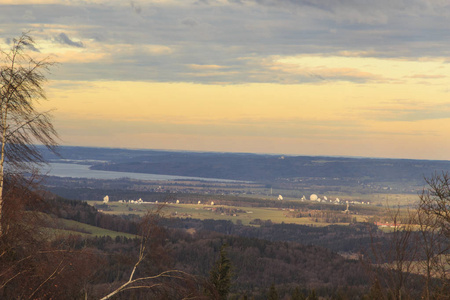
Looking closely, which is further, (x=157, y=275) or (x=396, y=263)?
(x=396, y=263)

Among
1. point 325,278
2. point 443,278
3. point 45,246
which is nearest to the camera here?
point 45,246

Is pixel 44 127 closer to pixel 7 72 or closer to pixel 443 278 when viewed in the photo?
pixel 7 72

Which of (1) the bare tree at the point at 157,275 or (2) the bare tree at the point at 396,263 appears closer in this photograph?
(1) the bare tree at the point at 157,275

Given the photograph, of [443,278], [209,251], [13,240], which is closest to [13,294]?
[13,240]

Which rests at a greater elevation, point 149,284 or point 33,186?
point 33,186

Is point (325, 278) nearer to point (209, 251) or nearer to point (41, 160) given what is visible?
point (209, 251)

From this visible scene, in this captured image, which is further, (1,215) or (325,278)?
(325,278)

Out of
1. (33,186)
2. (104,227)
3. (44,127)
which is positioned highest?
(44,127)

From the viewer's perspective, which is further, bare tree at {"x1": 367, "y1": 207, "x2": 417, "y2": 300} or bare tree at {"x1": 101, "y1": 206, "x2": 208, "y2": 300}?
bare tree at {"x1": 367, "y1": 207, "x2": 417, "y2": 300}

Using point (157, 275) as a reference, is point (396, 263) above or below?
below

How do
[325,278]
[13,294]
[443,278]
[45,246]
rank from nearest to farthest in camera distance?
[13,294], [45,246], [443,278], [325,278]
